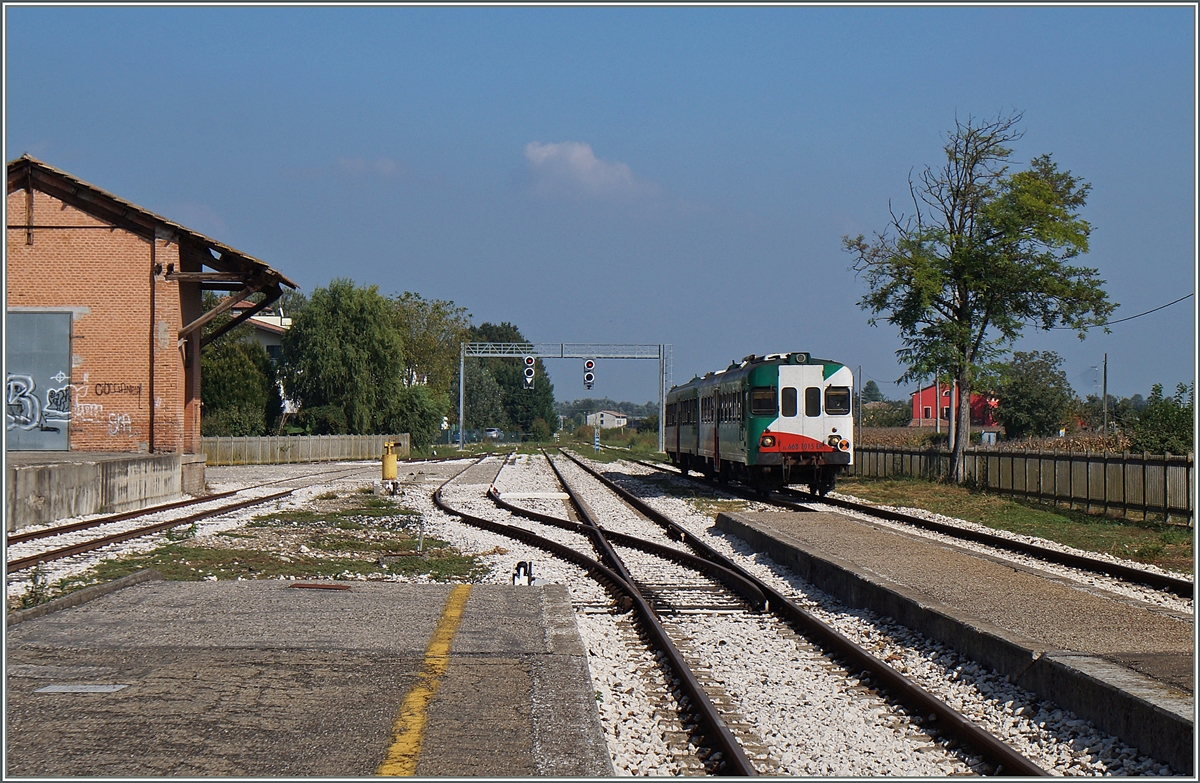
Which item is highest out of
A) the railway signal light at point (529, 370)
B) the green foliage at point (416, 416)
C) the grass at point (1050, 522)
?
the railway signal light at point (529, 370)

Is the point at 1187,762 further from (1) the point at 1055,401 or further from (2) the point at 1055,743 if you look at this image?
(1) the point at 1055,401

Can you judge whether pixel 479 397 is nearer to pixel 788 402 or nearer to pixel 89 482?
pixel 788 402

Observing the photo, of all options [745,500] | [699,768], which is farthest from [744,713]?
[745,500]

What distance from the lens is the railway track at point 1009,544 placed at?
11.4 metres

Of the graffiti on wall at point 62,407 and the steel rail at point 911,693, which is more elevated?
the graffiti on wall at point 62,407

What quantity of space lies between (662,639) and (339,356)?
52299 millimetres

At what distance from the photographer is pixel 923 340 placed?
2920 centimetres

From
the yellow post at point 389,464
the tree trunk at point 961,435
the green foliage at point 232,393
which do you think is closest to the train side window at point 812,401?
the tree trunk at point 961,435

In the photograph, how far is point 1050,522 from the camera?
19703 millimetres

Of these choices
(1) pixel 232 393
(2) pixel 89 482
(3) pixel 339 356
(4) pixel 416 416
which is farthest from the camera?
(4) pixel 416 416

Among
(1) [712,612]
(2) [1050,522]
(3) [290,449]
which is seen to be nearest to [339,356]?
(3) [290,449]

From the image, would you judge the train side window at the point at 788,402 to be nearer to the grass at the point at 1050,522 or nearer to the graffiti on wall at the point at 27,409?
the grass at the point at 1050,522

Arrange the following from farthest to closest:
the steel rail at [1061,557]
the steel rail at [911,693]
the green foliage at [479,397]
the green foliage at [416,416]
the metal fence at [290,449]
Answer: the green foliage at [479,397] → the green foliage at [416,416] → the metal fence at [290,449] → the steel rail at [1061,557] → the steel rail at [911,693]

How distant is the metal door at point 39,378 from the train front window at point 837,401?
16.2 meters
